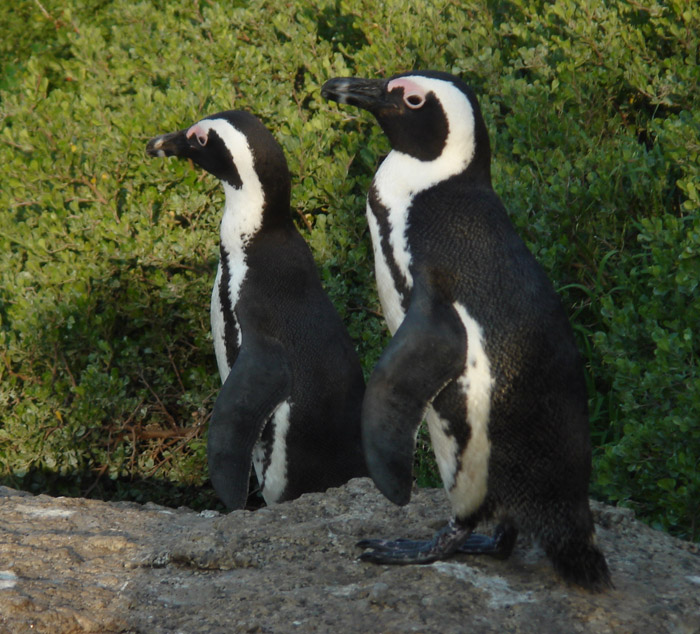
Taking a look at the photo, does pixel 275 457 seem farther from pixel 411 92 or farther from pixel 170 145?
pixel 411 92

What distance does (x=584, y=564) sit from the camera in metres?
2.42

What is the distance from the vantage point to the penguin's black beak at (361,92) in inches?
111

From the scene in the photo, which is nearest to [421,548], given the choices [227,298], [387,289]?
[387,289]

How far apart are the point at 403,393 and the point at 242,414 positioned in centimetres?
108

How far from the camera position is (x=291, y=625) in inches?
86.0

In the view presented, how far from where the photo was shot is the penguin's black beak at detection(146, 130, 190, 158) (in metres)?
3.89

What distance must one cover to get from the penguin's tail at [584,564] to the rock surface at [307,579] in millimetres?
27

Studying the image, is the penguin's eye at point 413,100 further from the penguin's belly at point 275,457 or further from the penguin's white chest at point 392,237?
the penguin's belly at point 275,457

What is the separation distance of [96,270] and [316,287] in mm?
1202

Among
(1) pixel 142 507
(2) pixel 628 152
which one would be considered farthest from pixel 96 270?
(2) pixel 628 152

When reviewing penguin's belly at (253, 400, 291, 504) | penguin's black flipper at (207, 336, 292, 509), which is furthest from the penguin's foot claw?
penguin's belly at (253, 400, 291, 504)

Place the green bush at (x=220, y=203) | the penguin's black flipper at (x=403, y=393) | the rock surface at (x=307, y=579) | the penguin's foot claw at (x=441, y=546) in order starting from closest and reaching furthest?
the rock surface at (x=307, y=579), the penguin's black flipper at (x=403, y=393), the penguin's foot claw at (x=441, y=546), the green bush at (x=220, y=203)

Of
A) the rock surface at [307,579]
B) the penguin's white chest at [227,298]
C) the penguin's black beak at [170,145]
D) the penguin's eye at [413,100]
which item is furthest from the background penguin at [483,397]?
the penguin's black beak at [170,145]

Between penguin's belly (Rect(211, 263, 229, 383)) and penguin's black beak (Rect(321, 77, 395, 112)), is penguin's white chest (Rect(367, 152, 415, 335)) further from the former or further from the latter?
penguin's belly (Rect(211, 263, 229, 383))
